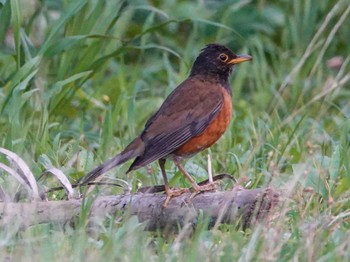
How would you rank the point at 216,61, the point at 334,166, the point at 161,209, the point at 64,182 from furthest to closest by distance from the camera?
the point at 216,61, the point at 334,166, the point at 64,182, the point at 161,209

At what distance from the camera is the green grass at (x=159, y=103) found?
5113 millimetres

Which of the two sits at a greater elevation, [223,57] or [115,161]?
[223,57]

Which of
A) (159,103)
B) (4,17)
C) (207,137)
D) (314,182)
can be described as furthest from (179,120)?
(159,103)

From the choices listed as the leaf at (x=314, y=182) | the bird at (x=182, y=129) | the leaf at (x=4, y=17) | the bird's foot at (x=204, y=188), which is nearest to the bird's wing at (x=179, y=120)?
the bird at (x=182, y=129)

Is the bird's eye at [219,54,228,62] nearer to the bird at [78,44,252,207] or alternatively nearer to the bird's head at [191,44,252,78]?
the bird's head at [191,44,252,78]

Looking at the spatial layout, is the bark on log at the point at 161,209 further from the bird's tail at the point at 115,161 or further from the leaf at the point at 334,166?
the leaf at the point at 334,166

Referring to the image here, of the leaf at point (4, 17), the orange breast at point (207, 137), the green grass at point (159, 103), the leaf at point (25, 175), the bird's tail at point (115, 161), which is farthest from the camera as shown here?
the leaf at point (4, 17)

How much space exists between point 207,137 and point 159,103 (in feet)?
7.07

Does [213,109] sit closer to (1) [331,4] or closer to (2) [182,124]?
(2) [182,124]

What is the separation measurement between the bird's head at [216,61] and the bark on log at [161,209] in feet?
4.74

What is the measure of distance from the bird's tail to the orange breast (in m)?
0.23

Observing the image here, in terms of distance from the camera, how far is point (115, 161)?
633cm

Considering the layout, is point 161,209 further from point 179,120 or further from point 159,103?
point 159,103

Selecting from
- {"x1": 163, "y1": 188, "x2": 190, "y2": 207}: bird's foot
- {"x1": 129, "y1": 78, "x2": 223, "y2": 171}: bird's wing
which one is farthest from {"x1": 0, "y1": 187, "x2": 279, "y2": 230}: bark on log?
{"x1": 129, "y1": 78, "x2": 223, "y2": 171}: bird's wing
